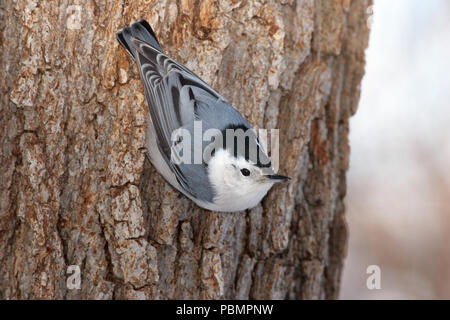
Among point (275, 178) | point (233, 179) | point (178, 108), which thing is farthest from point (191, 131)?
point (275, 178)

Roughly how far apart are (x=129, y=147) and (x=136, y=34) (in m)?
0.38

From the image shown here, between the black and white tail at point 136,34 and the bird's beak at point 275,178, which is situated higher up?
the black and white tail at point 136,34

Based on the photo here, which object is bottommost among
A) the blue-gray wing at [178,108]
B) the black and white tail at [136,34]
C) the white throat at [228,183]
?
the white throat at [228,183]

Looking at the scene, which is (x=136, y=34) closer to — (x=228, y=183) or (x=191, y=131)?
(x=191, y=131)

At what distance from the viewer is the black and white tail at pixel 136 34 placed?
59.6 inches

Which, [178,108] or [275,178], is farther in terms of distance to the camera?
[178,108]

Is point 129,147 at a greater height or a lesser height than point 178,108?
lesser

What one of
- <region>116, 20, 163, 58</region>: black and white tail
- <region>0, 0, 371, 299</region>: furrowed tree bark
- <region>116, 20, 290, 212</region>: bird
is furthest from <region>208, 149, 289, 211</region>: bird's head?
<region>116, 20, 163, 58</region>: black and white tail

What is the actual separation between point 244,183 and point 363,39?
36.4 inches

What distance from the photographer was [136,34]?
1.51 meters

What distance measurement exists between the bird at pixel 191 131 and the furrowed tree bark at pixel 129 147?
0.22 ft

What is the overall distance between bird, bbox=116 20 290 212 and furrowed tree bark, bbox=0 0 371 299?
2.6 inches

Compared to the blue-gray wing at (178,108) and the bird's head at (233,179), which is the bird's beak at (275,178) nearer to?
the bird's head at (233,179)

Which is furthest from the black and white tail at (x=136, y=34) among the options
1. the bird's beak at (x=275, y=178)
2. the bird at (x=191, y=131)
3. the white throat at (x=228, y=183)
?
the bird's beak at (x=275, y=178)
